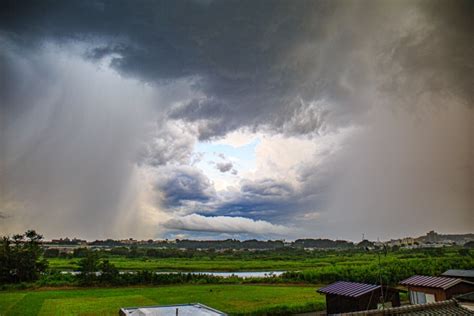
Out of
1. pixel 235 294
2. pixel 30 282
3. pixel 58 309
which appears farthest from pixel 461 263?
pixel 30 282

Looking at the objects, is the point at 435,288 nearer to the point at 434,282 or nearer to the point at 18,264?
the point at 434,282

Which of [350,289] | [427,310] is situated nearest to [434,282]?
[350,289]

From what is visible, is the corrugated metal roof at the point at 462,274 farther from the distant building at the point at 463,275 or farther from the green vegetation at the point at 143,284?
the green vegetation at the point at 143,284

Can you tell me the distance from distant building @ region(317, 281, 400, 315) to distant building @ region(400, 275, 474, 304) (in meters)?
1.28

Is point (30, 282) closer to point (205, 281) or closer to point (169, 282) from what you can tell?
point (169, 282)

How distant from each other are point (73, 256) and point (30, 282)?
2715cm

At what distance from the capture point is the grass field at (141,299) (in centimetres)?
1730

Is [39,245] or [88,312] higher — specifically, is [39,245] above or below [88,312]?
above

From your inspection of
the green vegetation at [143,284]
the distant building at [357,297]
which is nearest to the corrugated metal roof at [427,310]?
the distant building at [357,297]

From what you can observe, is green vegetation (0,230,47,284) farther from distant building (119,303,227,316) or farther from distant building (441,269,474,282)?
distant building (441,269,474,282)

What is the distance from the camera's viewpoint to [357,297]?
1187 centimetres

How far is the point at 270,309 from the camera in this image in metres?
16.3

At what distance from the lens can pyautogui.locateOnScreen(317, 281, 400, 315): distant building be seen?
11.9 meters

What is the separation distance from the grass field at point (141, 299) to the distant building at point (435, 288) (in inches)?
212
